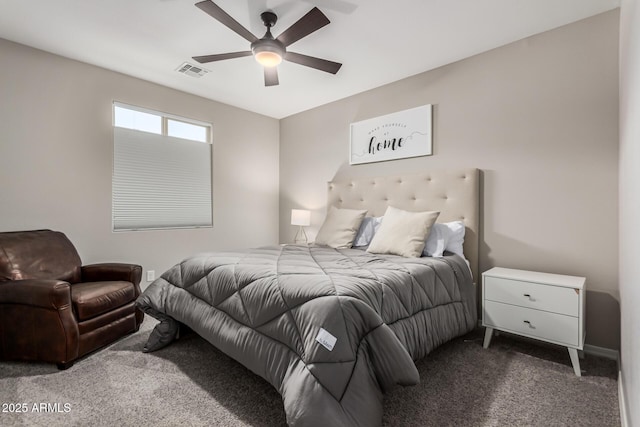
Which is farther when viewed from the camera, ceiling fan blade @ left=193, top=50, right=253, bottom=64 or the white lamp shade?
the white lamp shade

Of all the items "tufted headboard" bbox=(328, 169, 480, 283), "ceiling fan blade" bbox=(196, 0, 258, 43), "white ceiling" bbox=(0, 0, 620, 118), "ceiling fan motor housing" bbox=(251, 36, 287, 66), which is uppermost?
"white ceiling" bbox=(0, 0, 620, 118)

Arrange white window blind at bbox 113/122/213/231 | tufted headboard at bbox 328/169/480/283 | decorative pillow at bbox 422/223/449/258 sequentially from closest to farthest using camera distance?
decorative pillow at bbox 422/223/449/258 → tufted headboard at bbox 328/169/480/283 → white window blind at bbox 113/122/213/231

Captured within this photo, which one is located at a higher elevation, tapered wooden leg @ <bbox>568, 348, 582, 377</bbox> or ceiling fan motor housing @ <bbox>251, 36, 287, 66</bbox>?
ceiling fan motor housing @ <bbox>251, 36, 287, 66</bbox>

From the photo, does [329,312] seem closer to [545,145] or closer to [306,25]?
[306,25]

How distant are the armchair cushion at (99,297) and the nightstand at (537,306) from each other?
288 centimetres

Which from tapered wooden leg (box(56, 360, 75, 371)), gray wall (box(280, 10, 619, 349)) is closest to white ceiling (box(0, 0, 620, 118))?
gray wall (box(280, 10, 619, 349))

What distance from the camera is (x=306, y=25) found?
2.14 meters

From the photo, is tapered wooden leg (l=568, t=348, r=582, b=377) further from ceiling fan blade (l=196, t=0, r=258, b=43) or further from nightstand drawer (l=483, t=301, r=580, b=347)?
ceiling fan blade (l=196, t=0, r=258, b=43)

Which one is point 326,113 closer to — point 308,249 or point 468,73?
point 468,73

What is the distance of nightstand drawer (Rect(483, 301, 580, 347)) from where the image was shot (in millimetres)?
2070

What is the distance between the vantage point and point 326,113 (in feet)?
14.3

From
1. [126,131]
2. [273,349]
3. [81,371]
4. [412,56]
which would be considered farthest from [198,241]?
[412,56]

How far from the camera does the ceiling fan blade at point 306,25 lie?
2.01 metres

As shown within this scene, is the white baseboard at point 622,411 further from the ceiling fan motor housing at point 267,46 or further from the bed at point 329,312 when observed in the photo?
the ceiling fan motor housing at point 267,46
